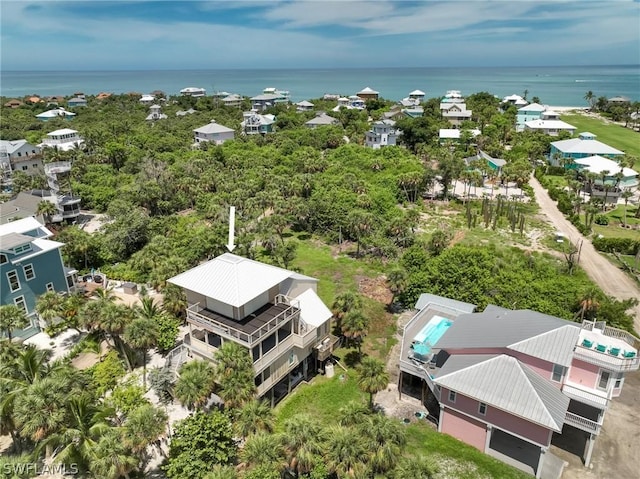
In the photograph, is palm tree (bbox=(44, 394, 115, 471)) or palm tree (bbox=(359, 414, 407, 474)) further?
palm tree (bbox=(44, 394, 115, 471))

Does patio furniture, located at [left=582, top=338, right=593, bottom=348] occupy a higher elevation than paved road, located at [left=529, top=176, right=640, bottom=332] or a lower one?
higher

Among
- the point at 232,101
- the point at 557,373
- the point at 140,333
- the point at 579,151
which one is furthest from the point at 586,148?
the point at 232,101

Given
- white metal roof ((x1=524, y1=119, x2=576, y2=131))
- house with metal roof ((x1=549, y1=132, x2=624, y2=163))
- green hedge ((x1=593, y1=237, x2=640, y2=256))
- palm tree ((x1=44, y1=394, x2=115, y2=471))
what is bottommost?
green hedge ((x1=593, y1=237, x2=640, y2=256))

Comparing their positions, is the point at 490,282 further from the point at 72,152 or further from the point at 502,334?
the point at 72,152

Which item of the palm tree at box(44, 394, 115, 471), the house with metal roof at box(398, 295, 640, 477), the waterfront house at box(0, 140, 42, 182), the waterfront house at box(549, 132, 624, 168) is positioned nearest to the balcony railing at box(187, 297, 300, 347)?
the palm tree at box(44, 394, 115, 471)

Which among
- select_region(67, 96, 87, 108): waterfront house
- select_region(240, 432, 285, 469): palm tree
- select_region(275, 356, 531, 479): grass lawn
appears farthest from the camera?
select_region(67, 96, 87, 108): waterfront house

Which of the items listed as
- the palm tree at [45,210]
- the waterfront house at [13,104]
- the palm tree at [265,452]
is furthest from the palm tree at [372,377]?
the waterfront house at [13,104]

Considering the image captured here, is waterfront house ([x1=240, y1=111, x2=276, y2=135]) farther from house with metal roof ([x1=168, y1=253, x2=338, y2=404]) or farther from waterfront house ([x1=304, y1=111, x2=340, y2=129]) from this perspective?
house with metal roof ([x1=168, y1=253, x2=338, y2=404])
